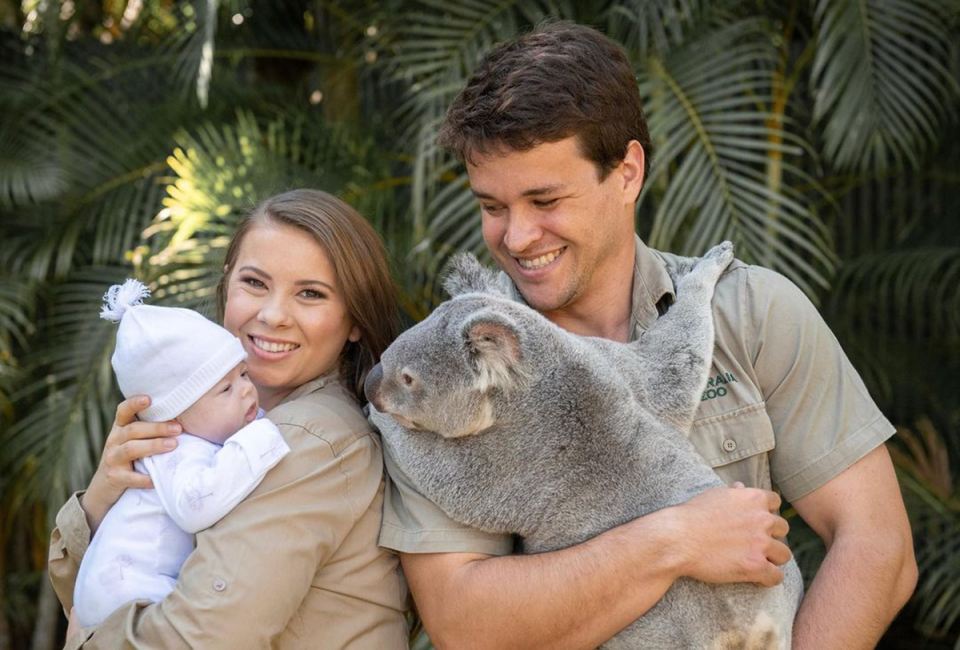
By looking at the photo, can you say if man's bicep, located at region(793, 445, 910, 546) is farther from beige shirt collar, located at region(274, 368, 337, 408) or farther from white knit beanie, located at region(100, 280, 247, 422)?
white knit beanie, located at region(100, 280, 247, 422)

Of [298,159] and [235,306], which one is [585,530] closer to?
[235,306]

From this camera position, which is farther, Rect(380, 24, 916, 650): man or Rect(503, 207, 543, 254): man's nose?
Rect(503, 207, 543, 254): man's nose

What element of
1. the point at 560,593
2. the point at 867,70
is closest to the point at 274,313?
the point at 560,593

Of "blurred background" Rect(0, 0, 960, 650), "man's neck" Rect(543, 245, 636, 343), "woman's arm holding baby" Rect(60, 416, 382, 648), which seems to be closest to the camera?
"woman's arm holding baby" Rect(60, 416, 382, 648)

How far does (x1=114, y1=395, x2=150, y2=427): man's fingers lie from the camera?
2279 millimetres

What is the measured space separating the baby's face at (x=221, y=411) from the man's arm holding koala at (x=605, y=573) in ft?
1.90

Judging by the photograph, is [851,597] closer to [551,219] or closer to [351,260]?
[551,219]

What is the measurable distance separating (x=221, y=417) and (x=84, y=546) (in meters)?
0.48

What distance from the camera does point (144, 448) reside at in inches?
88.7

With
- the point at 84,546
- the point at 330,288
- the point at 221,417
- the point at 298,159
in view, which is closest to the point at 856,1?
the point at 298,159

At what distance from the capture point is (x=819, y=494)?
2.38 m

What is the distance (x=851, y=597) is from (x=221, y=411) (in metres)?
1.44

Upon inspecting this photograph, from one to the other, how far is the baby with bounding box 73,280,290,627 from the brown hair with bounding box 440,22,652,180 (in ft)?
2.51

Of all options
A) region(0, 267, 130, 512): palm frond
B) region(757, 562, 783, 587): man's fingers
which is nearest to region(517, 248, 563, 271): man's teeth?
region(757, 562, 783, 587): man's fingers
